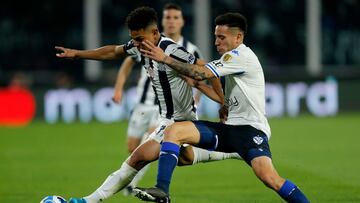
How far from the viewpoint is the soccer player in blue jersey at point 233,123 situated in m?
7.70

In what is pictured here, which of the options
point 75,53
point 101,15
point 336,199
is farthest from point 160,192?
point 101,15

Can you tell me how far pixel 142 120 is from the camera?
11.1 metres

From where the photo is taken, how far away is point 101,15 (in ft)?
81.6

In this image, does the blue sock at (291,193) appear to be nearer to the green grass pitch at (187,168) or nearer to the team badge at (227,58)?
the team badge at (227,58)

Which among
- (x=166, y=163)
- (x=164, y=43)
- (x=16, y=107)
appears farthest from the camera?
(x=16, y=107)

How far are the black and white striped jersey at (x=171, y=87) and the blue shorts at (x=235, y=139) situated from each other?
0.44 metres

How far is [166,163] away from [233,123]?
0.80 m

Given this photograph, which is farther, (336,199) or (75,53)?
(336,199)

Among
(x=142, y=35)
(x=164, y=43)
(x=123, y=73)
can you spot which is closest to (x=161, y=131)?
(x=164, y=43)

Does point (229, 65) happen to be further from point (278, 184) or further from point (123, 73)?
point (123, 73)

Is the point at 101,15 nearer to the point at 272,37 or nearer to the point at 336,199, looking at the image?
the point at 272,37

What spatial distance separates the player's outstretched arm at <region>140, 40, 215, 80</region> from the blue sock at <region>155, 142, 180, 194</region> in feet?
2.01

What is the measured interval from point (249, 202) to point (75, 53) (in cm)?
229

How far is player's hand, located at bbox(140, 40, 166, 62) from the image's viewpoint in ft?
25.2
